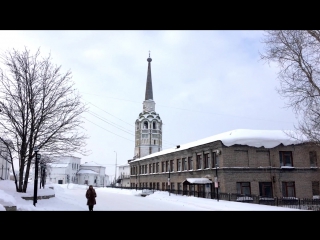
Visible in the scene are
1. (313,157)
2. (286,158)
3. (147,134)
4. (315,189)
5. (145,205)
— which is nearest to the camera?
(145,205)

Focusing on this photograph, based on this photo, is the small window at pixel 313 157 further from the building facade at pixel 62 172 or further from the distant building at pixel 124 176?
the building facade at pixel 62 172

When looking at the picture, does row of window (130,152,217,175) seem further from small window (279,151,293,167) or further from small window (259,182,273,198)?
small window (279,151,293,167)

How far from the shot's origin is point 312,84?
53.5 ft

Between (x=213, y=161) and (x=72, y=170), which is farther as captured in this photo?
(x=72, y=170)

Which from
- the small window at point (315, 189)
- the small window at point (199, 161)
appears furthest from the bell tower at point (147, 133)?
the small window at point (315, 189)

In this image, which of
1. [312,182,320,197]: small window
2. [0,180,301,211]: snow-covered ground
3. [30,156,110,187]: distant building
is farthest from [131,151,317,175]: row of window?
[30,156,110,187]: distant building

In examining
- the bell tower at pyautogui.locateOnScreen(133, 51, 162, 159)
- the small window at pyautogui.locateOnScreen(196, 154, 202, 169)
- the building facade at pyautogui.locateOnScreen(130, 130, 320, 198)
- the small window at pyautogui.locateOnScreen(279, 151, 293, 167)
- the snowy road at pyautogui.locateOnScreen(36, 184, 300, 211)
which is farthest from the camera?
the bell tower at pyautogui.locateOnScreen(133, 51, 162, 159)

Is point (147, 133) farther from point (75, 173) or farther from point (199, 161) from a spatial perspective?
point (199, 161)

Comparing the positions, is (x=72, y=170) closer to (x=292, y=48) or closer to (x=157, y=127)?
(x=157, y=127)

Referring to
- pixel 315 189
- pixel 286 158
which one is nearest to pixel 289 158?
pixel 286 158

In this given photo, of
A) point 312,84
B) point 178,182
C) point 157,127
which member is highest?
point 157,127

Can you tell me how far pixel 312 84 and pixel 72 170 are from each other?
98568 mm
